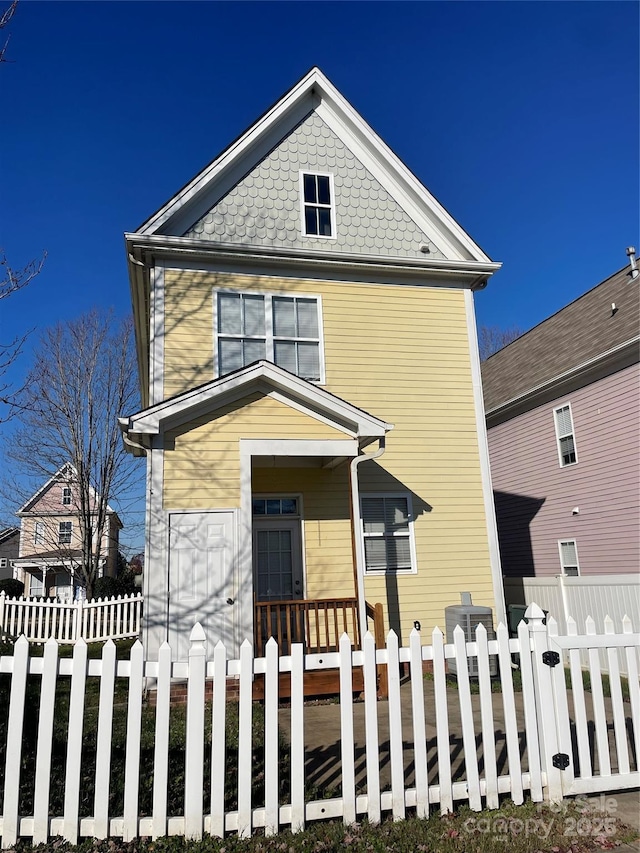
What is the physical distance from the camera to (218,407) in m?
8.64

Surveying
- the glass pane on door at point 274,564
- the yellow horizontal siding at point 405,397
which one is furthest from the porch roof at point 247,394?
the glass pane on door at point 274,564

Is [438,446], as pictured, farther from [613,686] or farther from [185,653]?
[613,686]

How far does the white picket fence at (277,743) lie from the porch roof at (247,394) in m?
4.04

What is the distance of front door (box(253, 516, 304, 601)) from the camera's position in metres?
9.78

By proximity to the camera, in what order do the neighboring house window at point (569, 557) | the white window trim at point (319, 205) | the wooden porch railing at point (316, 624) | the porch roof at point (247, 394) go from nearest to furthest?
the wooden porch railing at point (316, 624)
the porch roof at point (247, 394)
the white window trim at point (319, 205)
the neighboring house window at point (569, 557)

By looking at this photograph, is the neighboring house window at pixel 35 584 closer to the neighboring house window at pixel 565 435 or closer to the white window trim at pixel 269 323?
the white window trim at pixel 269 323

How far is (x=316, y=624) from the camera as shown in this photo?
8.12m

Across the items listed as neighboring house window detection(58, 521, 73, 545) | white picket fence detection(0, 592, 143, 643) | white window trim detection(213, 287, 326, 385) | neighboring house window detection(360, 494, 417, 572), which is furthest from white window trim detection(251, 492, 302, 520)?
neighboring house window detection(58, 521, 73, 545)

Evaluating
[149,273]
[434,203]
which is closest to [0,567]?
[149,273]

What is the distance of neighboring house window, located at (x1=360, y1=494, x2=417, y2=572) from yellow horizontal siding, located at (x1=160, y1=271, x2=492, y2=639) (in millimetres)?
178

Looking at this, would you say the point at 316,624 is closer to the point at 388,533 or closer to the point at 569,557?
the point at 388,533

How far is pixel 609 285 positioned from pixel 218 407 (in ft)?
42.2

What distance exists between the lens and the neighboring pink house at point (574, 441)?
42.2ft

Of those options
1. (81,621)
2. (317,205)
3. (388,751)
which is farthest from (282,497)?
(81,621)
